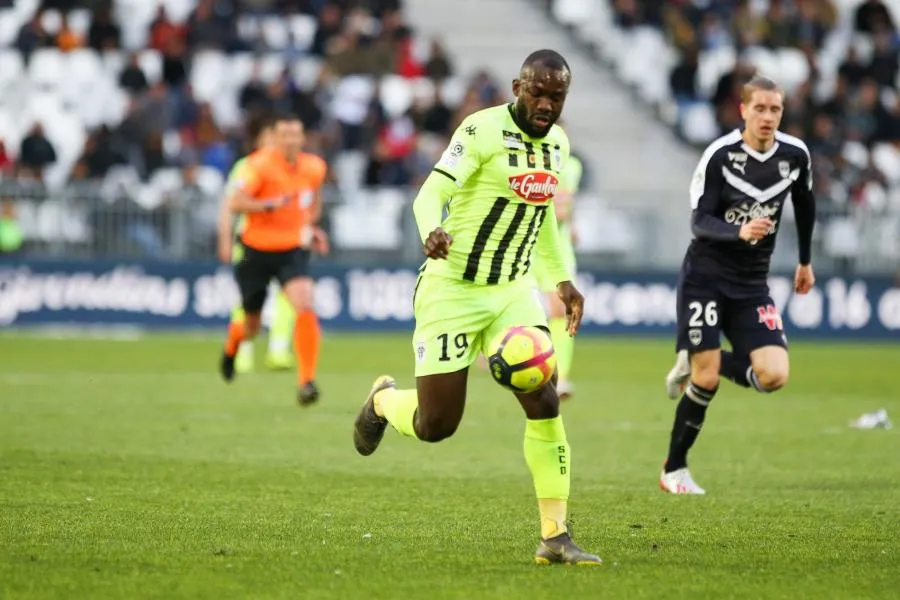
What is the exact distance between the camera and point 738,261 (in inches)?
399

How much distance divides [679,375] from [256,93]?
682 inches

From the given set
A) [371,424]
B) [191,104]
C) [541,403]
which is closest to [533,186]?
[541,403]

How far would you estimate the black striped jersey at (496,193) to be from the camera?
7598 mm

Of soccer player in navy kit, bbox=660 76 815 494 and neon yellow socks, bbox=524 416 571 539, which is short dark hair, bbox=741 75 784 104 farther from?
neon yellow socks, bbox=524 416 571 539

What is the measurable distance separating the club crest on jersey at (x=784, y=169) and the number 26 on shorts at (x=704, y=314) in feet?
2.82

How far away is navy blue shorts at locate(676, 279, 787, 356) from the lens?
10.1 meters

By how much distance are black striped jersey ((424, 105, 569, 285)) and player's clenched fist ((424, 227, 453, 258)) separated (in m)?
0.49

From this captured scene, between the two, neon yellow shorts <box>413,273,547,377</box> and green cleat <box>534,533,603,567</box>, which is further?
neon yellow shorts <box>413,273,547,377</box>

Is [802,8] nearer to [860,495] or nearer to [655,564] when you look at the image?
[860,495]

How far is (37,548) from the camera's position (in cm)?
745

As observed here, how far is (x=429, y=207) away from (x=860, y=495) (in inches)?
155

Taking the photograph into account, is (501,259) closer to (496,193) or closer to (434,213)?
(496,193)

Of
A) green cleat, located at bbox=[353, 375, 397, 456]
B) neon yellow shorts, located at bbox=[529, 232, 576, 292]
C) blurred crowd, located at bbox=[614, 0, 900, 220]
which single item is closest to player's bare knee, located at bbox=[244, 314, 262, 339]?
neon yellow shorts, located at bbox=[529, 232, 576, 292]

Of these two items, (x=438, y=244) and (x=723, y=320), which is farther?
(x=723, y=320)
